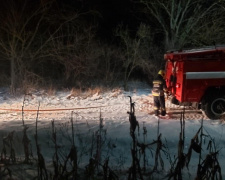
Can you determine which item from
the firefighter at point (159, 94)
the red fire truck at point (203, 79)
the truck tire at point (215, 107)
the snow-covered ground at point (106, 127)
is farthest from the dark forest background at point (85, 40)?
the truck tire at point (215, 107)

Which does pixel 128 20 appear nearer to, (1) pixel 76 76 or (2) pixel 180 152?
(1) pixel 76 76

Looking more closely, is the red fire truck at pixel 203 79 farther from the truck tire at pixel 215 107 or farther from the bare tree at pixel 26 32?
the bare tree at pixel 26 32

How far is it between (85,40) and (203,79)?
9025 millimetres

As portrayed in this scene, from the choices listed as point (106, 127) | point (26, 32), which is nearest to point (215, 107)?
point (106, 127)

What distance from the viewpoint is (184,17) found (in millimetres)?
17719

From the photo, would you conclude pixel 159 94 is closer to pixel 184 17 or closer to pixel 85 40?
pixel 85 40

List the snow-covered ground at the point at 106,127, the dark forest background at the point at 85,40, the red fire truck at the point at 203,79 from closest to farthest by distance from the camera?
1. the snow-covered ground at the point at 106,127
2. the red fire truck at the point at 203,79
3. the dark forest background at the point at 85,40

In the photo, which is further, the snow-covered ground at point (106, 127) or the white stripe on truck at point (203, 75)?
the white stripe on truck at point (203, 75)

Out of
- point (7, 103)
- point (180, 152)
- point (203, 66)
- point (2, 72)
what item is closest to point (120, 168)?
point (180, 152)

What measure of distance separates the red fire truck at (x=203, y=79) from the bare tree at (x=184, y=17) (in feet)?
28.7

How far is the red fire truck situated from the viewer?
8.09 m

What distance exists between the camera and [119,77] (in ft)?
57.2

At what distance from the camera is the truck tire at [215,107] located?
338 inches

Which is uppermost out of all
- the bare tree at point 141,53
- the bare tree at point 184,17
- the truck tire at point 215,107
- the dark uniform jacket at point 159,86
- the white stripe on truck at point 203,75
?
the bare tree at point 184,17
